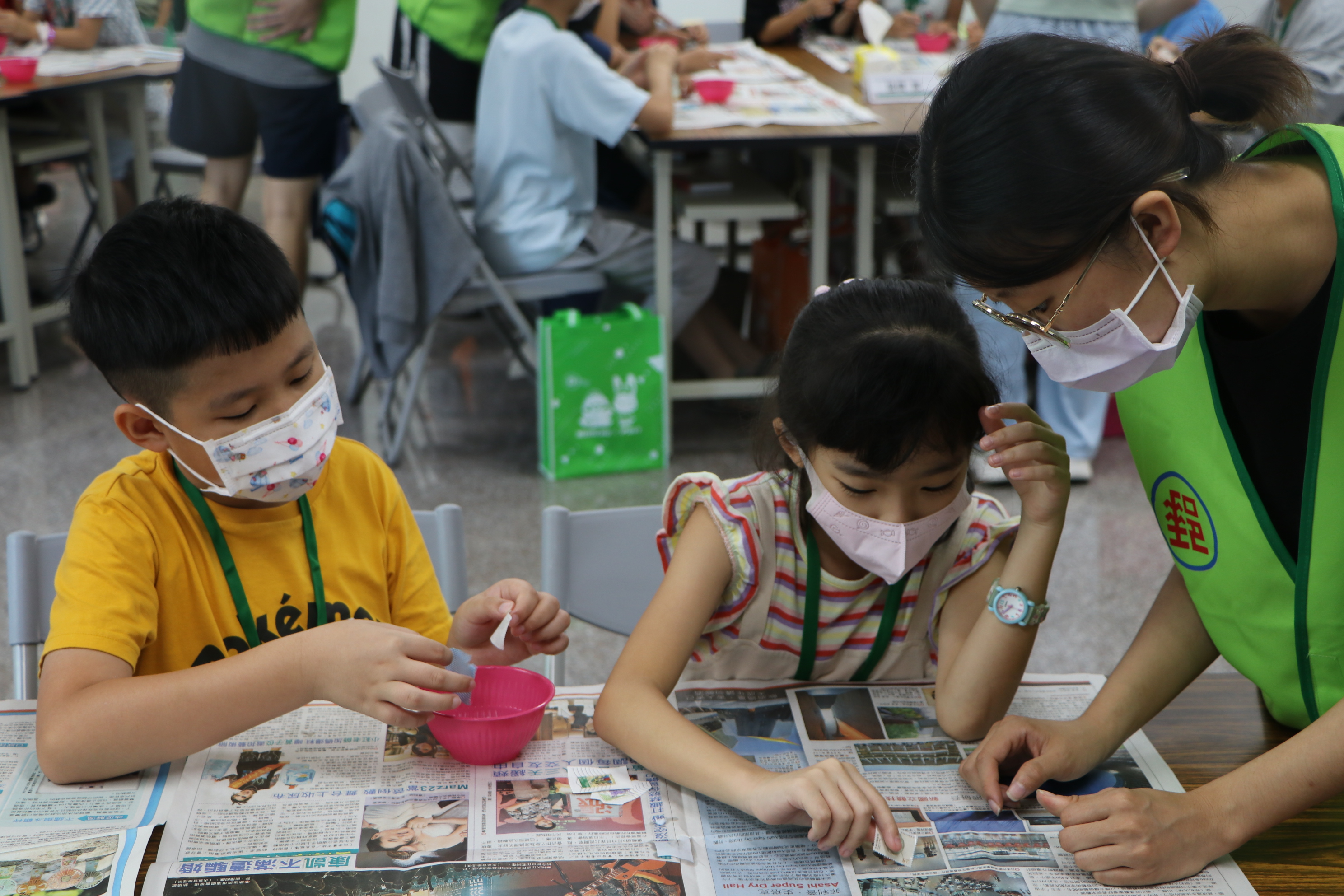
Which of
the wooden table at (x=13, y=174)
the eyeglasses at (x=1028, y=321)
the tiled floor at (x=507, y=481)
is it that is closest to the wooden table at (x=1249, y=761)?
the eyeglasses at (x=1028, y=321)

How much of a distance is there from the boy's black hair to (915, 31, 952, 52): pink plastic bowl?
3785 millimetres

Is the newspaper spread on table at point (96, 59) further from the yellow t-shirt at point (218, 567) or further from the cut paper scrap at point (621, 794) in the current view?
the cut paper scrap at point (621, 794)

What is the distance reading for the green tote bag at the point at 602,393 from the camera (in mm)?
3084

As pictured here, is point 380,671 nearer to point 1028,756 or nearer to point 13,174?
point 1028,756

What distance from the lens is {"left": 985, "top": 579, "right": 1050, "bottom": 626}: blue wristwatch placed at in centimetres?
112

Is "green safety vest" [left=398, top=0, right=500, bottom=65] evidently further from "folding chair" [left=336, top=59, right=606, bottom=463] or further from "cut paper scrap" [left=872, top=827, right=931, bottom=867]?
"cut paper scrap" [left=872, top=827, right=931, bottom=867]

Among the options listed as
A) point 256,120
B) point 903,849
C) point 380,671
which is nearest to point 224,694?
point 380,671

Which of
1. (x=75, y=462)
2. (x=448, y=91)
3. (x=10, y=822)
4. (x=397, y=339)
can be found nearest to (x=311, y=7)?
(x=448, y=91)

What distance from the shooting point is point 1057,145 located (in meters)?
0.86

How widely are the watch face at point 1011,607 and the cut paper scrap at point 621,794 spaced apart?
393 mm

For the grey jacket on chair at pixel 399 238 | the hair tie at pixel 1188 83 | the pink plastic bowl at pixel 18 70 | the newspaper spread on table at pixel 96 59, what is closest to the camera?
the hair tie at pixel 1188 83

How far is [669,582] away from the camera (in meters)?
1.18

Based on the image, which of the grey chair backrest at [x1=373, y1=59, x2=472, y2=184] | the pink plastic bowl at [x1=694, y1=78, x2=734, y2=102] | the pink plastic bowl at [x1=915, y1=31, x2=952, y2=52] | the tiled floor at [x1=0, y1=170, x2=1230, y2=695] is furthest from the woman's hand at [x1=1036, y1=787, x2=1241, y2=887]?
the pink plastic bowl at [x1=915, y1=31, x2=952, y2=52]

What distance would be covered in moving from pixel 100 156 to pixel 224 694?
376cm
